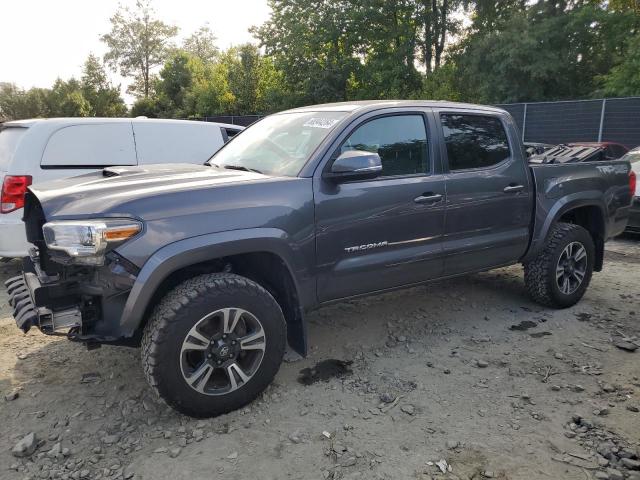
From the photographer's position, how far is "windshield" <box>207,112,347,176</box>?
3486 mm

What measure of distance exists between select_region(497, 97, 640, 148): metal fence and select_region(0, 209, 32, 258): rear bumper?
14.6 m

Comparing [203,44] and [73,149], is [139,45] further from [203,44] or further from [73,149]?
[73,149]

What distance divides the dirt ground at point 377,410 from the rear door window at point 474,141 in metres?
1.45

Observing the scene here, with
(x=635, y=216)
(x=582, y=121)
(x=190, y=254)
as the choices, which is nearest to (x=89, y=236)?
(x=190, y=254)

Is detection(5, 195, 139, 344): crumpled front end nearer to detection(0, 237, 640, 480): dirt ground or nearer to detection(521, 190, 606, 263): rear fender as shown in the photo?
detection(0, 237, 640, 480): dirt ground

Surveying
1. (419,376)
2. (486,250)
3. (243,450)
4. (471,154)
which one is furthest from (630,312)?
(243,450)

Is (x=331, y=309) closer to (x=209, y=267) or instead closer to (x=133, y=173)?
(x=209, y=267)

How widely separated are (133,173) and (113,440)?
168 cm

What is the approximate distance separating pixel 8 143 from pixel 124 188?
3.61m

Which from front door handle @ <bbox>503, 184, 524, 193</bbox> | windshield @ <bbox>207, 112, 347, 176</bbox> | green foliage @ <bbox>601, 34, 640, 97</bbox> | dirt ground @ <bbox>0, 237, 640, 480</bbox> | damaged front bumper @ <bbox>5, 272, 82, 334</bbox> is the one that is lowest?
dirt ground @ <bbox>0, 237, 640, 480</bbox>

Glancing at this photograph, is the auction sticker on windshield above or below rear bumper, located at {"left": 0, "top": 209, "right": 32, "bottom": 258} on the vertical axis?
above

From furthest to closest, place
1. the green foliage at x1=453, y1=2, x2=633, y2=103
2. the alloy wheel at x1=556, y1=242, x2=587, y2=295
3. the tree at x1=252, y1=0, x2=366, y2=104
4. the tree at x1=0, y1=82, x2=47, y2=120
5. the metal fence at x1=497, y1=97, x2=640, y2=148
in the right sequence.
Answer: the tree at x1=0, y1=82, x2=47, y2=120, the tree at x1=252, y1=0, x2=366, y2=104, the green foliage at x1=453, y1=2, x2=633, y2=103, the metal fence at x1=497, y1=97, x2=640, y2=148, the alloy wheel at x1=556, y1=242, x2=587, y2=295

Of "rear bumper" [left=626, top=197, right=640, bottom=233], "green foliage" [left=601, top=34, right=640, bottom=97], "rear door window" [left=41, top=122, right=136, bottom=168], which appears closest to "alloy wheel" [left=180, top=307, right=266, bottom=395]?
"rear door window" [left=41, top=122, right=136, bottom=168]

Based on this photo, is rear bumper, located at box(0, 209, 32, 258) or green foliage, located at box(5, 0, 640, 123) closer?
rear bumper, located at box(0, 209, 32, 258)
